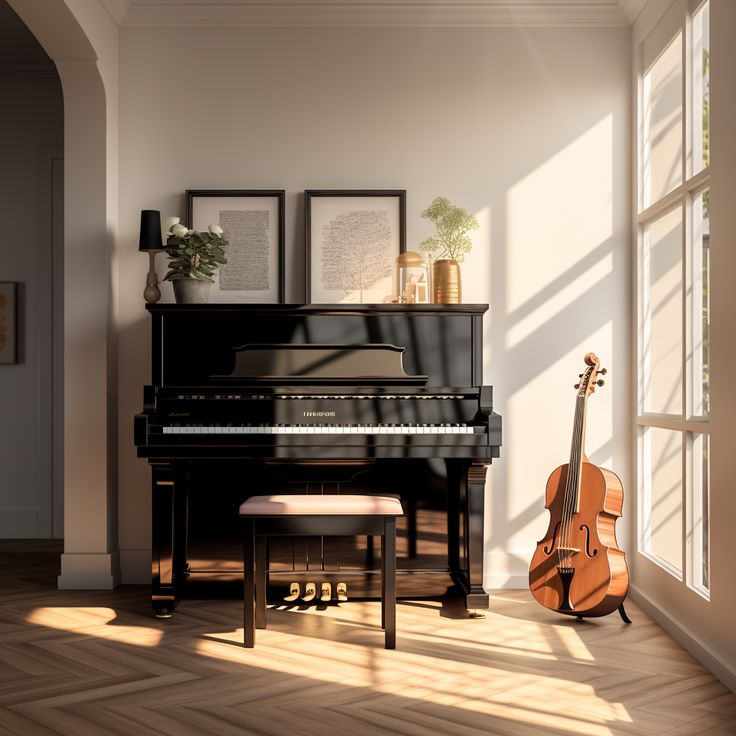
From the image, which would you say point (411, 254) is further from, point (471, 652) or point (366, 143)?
point (471, 652)

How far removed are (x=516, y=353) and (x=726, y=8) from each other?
6.24 ft

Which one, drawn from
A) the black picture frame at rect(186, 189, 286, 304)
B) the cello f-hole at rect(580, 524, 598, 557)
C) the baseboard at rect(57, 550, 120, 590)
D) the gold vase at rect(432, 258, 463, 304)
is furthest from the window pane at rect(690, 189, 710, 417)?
the baseboard at rect(57, 550, 120, 590)

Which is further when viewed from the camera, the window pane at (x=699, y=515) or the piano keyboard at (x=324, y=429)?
the piano keyboard at (x=324, y=429)

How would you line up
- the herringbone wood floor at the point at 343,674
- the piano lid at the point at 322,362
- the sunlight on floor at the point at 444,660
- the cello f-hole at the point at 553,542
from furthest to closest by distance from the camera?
the piano lid at the point at 322,362
the cello f-hole at the point at 553,542
the sunlight on floor at the point at 444,660
the herringbone wood floor at the point at 343,674

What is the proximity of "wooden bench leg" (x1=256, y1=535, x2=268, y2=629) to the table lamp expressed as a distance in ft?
4.82

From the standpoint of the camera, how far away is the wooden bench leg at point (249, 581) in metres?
3.19

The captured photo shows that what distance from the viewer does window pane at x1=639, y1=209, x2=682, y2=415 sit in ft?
12.4

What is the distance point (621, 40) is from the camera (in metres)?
4.34

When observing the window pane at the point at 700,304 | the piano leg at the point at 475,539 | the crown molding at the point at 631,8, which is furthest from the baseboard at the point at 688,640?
the crown molding at the point at 631,8

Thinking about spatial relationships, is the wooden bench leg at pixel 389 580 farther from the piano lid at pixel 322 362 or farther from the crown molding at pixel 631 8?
the crown molding at pixel 631 8

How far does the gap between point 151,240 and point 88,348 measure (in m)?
0.64

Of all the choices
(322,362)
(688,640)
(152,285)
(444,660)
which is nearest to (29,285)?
(152,285)

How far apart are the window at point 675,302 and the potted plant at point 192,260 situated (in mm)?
2088

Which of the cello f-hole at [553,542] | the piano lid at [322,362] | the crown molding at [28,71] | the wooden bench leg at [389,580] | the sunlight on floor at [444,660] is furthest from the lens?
the crown molding at [28,71]
